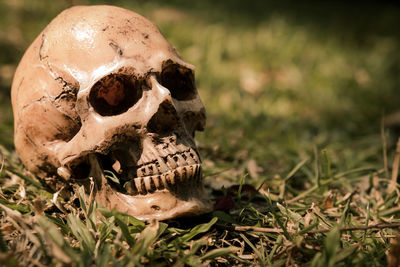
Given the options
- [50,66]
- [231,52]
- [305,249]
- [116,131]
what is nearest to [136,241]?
[116,131]

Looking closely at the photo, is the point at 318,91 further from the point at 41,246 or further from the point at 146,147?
the point at 41,246

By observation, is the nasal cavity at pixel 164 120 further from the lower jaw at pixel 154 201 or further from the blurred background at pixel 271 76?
the blurred background at pixel 271 76

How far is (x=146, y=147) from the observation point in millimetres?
1748

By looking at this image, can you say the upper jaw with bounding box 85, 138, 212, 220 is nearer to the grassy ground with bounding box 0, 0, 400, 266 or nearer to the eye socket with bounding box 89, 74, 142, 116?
the grassy ground with bounding box 0, 0, 400, 266

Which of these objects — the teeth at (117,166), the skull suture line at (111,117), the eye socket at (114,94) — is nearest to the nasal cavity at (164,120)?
the skull suture line at (111,117)

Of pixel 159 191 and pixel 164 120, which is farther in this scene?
pixel 164 120

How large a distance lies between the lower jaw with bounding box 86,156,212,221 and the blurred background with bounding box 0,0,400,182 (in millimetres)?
781

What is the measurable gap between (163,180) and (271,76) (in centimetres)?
307

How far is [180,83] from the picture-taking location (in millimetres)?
2031

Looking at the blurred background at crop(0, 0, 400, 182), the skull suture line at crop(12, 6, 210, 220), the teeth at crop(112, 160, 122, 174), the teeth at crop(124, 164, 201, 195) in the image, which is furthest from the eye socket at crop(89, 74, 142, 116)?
the blurred background at crop(0, 0, 400, 182)

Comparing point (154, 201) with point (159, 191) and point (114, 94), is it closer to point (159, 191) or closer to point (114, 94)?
point (159, 191)

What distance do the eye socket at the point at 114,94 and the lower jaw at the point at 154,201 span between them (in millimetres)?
252

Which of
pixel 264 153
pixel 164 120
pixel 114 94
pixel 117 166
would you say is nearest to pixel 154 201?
pixel 117 166

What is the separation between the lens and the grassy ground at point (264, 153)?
154 cm
